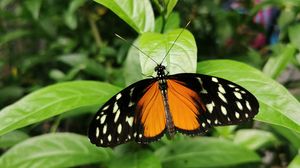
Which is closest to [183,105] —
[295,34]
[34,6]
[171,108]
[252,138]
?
[171,108]

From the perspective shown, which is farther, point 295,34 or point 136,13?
point 295,34

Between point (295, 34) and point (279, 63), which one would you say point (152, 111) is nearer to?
point (279, 63)

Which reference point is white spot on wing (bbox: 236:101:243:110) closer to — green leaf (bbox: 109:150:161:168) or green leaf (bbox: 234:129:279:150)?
green leaf (bbox: 109:150:161:168)

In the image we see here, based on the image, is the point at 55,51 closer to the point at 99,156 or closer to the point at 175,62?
the point at 99,156

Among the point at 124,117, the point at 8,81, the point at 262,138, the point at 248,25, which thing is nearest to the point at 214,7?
the point at 248,25

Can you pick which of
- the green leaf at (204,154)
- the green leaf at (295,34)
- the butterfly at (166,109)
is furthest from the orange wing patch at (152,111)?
the green leaf at (295,34)

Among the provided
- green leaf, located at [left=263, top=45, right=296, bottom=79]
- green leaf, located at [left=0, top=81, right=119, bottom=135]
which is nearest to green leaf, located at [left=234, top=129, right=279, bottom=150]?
green leaf, located at [left=263, top=45, right=296, bottom=79]
